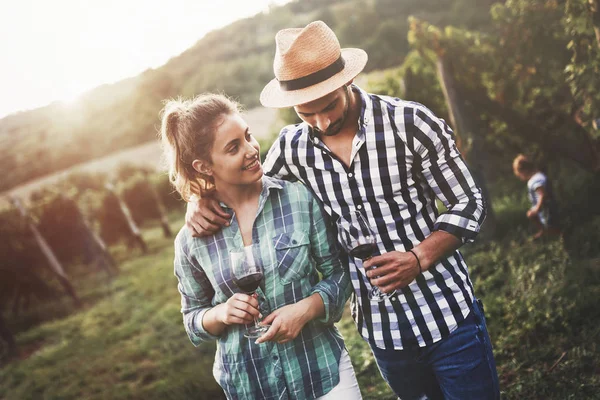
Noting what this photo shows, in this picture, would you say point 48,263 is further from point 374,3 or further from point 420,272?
point 374,3

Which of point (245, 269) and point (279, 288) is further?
point (279, 288)

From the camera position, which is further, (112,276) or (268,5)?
(268,5)

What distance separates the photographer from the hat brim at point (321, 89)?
1790 millimetres

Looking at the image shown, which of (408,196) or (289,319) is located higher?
(408,196)

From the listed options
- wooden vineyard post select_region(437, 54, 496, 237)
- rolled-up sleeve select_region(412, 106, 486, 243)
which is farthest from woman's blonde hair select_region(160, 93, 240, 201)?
wooden vineyard post select_region(437, 54, 496, 237)

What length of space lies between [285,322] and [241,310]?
0.18 metres

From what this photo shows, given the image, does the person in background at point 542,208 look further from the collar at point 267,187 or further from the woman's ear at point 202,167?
the woman's ear at point 202,167

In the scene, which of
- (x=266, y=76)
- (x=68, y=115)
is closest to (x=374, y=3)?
(x=266, y=76)

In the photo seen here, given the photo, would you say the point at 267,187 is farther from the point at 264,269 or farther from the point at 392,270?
the point at 392,270

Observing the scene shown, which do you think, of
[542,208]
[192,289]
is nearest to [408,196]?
[192,289]

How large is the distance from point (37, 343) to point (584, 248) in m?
9.51

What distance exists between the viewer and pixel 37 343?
8.80 m

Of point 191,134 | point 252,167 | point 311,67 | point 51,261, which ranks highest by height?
point 311,67

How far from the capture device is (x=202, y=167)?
2041mm
